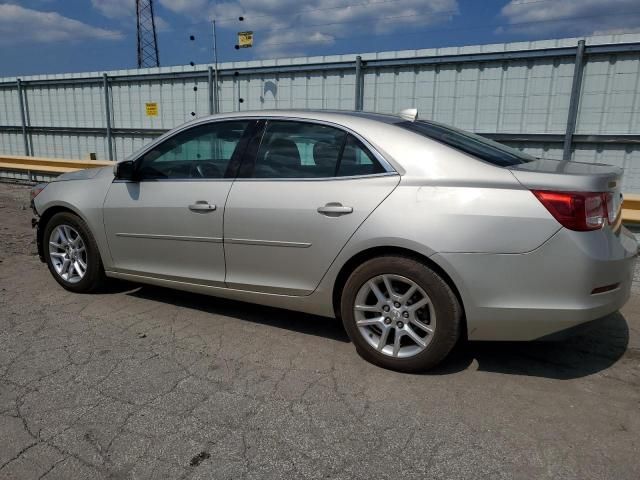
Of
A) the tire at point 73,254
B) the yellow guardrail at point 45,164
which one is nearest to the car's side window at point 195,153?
the tire at point 73,254

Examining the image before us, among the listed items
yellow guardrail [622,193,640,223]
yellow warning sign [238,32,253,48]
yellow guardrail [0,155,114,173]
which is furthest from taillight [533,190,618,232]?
yellow guardrail [0,155,114,173]

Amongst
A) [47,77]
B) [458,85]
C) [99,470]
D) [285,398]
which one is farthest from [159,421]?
[47,77]

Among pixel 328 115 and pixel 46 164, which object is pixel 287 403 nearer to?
pixel 328 115

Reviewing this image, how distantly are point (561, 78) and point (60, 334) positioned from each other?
6.79 meters

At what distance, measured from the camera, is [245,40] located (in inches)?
389

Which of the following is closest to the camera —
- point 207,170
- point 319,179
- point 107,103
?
point 319,179

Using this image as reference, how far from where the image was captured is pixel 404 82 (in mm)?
8258

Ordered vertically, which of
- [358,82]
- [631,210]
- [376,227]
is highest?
[358,82]

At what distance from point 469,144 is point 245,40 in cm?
765

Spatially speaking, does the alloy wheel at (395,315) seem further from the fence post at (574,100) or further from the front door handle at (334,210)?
the fence post at (574,100)

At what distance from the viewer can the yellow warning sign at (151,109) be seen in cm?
1105

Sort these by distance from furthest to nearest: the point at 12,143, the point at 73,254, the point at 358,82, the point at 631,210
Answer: the point at 12,143, the point at 358,82, the point at 631,210, the point at 73,254

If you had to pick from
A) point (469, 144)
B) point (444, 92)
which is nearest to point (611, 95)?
point (444, 92)

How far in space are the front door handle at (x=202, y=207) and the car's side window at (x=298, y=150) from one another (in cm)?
40
